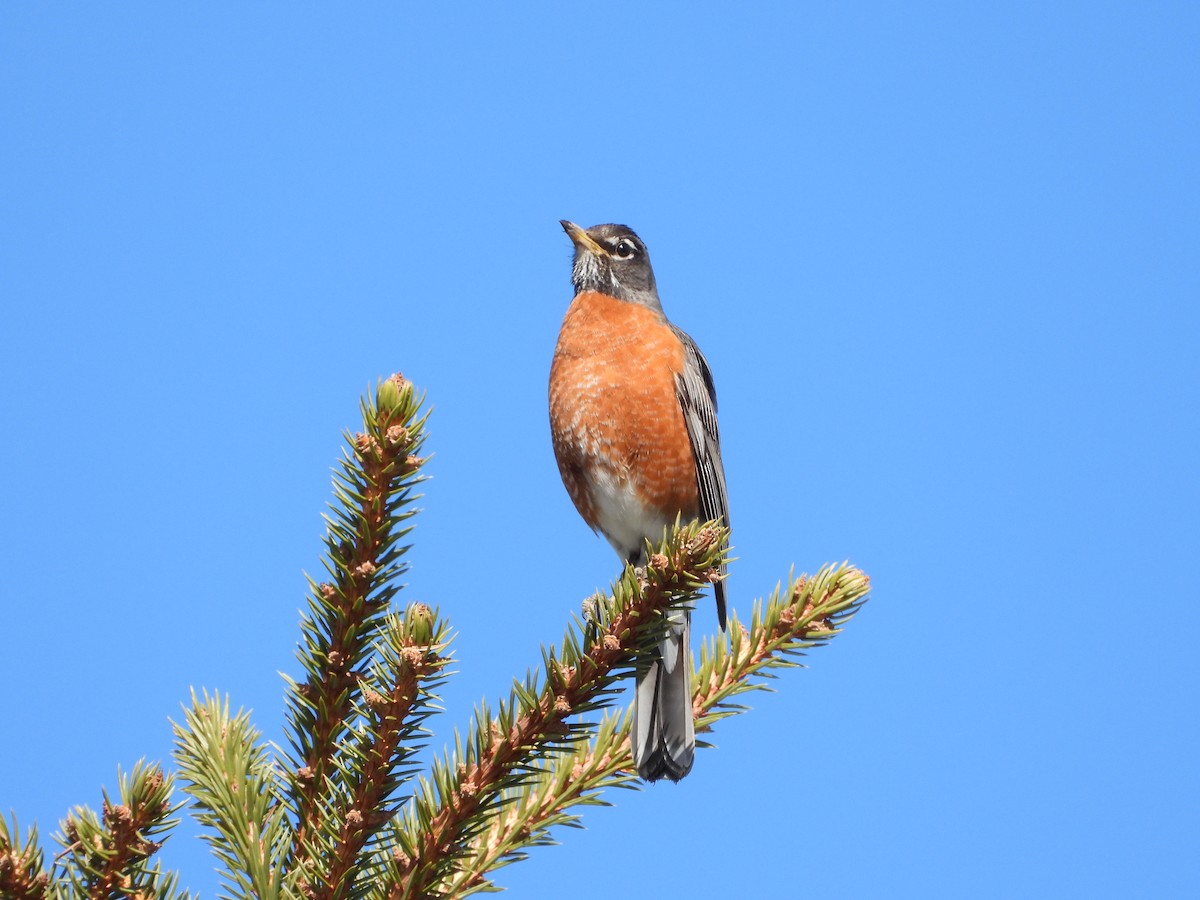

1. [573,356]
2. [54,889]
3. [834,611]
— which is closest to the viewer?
[54,889]

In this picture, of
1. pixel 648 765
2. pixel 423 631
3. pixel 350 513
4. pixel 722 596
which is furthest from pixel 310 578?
pixel 722 596

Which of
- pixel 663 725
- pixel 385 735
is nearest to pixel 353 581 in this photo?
pixel 385 735

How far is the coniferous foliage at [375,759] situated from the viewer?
215 cm

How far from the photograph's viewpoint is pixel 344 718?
2395 mm

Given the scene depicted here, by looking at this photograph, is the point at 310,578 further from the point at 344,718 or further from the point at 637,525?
the point at 637,525

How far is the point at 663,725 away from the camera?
317 centimetres

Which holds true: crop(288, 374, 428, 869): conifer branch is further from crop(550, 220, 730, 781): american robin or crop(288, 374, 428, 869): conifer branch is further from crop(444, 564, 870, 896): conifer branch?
crop(550, 220, 730, 781): american robin

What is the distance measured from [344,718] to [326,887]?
36 centimetres

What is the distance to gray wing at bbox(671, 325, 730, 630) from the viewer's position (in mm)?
5578

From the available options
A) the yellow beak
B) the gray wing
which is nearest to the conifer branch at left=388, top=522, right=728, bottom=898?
the gray wing

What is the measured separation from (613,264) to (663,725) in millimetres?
4057

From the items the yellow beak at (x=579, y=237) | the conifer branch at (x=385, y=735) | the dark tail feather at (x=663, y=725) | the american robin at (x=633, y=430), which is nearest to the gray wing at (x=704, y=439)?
the american robin at (x=633, y=430)

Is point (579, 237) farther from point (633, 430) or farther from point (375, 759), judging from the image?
point (375, 759)

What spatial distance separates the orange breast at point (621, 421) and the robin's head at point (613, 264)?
902mm
